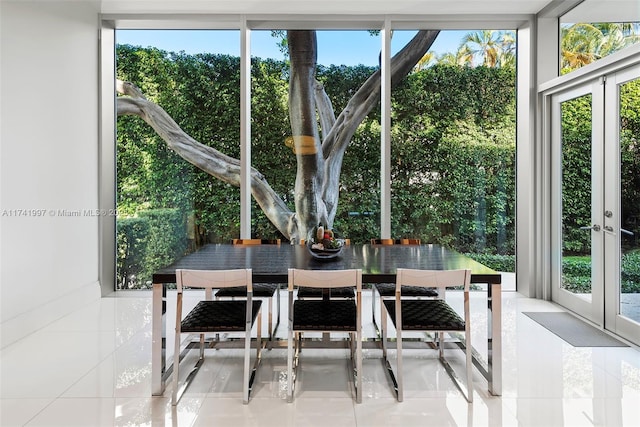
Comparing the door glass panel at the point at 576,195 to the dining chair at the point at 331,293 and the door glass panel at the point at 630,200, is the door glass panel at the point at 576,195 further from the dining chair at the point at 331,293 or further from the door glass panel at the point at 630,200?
the dining chair at the point at 331,293

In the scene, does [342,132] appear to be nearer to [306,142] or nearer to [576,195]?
[306,142]

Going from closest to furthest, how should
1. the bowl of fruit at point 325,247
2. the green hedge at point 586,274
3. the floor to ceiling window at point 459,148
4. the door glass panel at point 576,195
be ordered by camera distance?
the bowl of fruit at point 325,247, the green hedge at point 586,274, the door glass panel at point 576,195, the floor to ceiling window at point 459,148

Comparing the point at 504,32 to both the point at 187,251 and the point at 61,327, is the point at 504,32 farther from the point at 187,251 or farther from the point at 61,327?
the point at 61,327

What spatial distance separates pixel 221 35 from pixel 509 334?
14.9ft

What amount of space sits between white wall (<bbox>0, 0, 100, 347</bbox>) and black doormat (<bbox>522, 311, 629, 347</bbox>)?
4601 mm

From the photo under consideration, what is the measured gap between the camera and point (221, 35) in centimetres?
552

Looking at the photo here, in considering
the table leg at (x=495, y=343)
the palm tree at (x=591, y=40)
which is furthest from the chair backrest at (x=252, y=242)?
the palm tree at (x=591, y=40)

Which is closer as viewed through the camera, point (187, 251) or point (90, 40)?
point (90, 40)

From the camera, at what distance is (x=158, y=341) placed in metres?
2.79

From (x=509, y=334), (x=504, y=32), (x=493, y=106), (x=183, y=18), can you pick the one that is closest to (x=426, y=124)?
(x=493, y=106)

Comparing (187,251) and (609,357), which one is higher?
(187,251)

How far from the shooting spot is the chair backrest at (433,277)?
8.68ft

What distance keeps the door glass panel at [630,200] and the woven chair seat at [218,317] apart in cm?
312

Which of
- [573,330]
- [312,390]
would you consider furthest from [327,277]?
[573,330]
